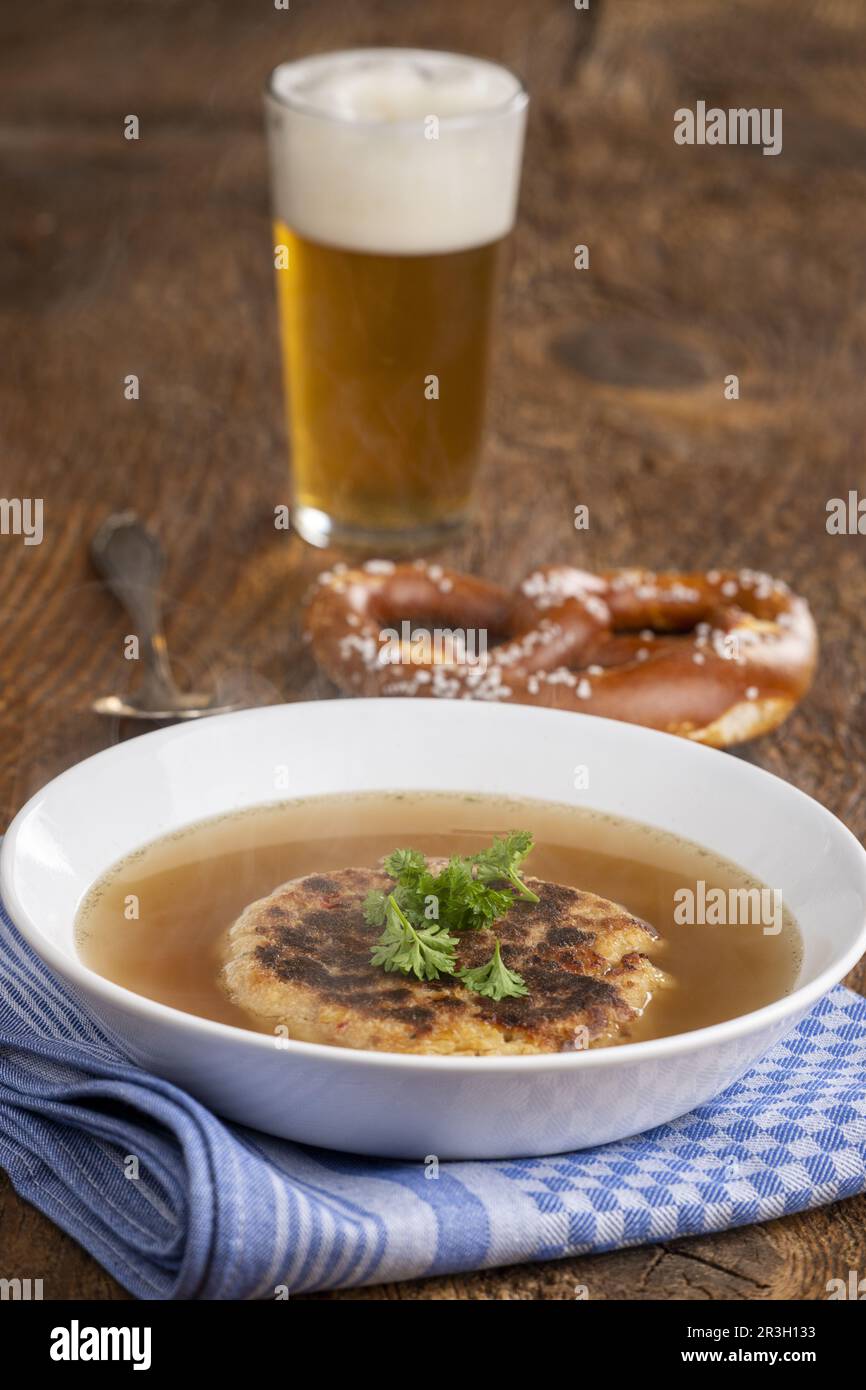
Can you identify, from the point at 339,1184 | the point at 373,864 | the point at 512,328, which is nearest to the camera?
the point at 339,1184

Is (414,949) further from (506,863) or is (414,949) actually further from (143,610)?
(143,610)

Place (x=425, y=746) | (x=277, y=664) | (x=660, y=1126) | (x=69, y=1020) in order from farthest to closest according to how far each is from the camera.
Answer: (x=277, y=664), (x=425, y=746), (x=69, y=1020), (x=660, y=1126)

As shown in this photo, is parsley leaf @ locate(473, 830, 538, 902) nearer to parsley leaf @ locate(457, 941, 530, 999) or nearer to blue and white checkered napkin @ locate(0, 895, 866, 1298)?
parsley leaf @ locate(457, 941, 530, 999)

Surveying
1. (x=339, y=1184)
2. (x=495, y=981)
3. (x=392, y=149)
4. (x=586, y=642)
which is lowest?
(x=339, y=1184)

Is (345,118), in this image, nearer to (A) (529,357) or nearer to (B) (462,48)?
(A) (529,357)

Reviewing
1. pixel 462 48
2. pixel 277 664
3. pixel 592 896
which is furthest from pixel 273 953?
pixel 462 48

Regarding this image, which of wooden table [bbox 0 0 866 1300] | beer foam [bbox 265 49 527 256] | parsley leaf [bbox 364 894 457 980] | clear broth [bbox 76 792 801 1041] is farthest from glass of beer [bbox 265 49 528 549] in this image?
parsley leaf [bbox 364 894 457 980]

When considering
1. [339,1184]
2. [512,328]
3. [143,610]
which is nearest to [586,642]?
[143,610]
